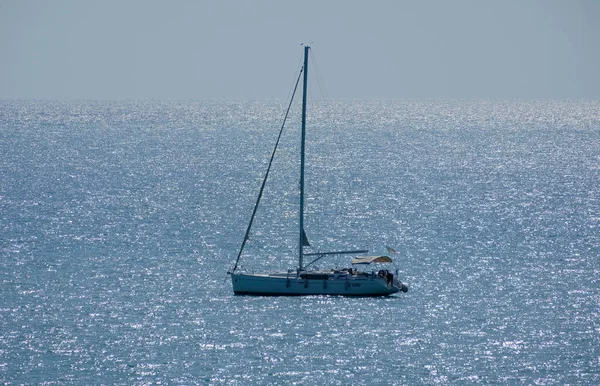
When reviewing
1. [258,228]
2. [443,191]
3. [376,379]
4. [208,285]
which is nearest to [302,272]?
[208,285]

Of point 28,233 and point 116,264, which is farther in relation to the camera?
point 28,233

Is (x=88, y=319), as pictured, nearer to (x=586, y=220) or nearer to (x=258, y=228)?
(x=258, y=228)

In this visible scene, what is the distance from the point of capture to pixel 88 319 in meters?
71.9

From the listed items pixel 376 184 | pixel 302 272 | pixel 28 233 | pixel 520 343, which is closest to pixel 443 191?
pixel 376 184

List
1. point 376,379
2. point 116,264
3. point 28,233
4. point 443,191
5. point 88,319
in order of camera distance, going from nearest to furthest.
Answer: point 376,379
point 88,319
point 116,264
point 28,233
point 443,191

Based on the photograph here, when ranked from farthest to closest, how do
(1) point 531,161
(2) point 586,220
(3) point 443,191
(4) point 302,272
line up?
(1) point 531,161 < (3) point 443,191 < (2) point 586,220 < (4) point 302,272

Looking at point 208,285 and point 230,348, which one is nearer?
point 230,348

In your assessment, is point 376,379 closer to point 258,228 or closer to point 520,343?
point 520,343

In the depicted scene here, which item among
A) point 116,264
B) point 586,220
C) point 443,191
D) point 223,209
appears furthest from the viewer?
point 443,191

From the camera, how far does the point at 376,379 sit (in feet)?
200

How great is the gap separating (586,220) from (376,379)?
6018 centimetres

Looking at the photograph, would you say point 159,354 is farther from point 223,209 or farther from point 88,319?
point 223,209

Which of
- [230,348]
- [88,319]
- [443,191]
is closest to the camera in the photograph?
[230,348]

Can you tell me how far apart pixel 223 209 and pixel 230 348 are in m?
57.5
